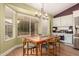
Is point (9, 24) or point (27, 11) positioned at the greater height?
point (27, 11)

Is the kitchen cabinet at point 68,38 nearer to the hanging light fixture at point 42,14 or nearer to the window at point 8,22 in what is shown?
the hanging light fixture at point 42,14

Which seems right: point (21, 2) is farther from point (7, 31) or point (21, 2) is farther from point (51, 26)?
point (51, 26)

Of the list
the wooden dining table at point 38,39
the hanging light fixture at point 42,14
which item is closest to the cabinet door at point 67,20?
the hanging light fixture at point 42,14

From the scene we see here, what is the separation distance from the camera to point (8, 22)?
2133 mm

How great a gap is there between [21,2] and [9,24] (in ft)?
1.66

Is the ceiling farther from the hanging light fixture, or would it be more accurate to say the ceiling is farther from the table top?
the table top

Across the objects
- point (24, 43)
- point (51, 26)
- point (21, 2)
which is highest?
point (21, 2)

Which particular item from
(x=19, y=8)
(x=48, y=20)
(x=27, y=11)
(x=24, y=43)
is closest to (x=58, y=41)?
(x=48, y=20)

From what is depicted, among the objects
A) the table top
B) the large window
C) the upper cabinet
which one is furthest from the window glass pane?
the upper cabinet

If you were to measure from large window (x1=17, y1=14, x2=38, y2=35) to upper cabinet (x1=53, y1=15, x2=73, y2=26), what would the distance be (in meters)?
0.42

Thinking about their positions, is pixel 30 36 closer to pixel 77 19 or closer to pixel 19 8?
pixel 19 8

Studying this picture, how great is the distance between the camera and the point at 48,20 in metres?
2.20

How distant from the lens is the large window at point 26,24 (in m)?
2.18

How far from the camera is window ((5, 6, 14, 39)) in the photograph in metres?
2.09
